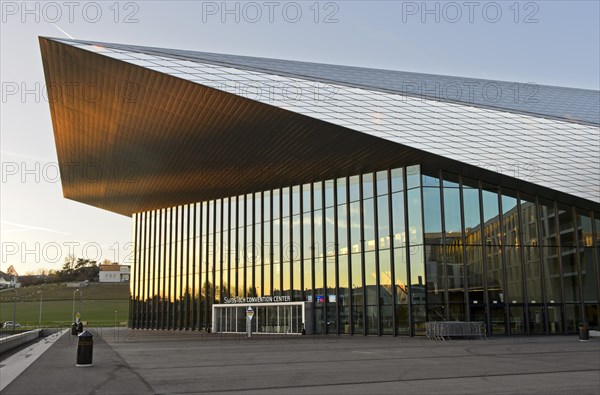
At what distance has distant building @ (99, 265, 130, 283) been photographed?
170 metres

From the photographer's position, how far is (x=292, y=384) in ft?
38.7

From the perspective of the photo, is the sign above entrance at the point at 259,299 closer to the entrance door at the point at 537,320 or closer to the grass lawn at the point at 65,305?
the entrance door at the point at 537,320

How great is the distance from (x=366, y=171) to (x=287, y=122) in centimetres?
880

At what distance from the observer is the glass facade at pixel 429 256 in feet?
105

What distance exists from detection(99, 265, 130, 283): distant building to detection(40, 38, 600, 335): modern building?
13474 cm

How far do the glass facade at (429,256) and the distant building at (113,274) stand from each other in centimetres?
13883

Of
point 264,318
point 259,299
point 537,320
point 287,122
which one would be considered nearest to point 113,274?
point 259,299

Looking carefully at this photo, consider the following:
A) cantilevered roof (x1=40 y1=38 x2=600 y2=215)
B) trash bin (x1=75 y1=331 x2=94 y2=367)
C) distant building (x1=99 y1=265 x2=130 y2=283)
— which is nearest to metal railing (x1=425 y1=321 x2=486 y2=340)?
cantilevered roof (x1=40 y1=38 x2=600 y2=215)

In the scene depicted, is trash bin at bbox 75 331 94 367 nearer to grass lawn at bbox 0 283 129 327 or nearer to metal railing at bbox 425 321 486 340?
metal railing at bbox 425 321 486 340

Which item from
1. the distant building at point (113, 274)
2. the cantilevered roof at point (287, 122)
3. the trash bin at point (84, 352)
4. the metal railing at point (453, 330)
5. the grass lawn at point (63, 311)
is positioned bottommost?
the grass lawn at point (63, 311)

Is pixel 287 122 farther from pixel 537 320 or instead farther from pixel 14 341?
pixel 537 320

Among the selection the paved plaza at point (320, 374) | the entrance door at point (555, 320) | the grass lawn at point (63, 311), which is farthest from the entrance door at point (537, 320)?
the grass lawn at point (63, 311)

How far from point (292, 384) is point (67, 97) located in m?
22.1

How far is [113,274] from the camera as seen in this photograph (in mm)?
171250
